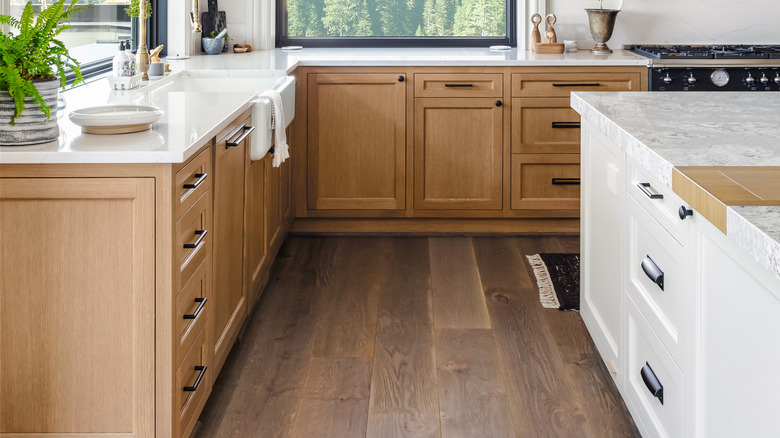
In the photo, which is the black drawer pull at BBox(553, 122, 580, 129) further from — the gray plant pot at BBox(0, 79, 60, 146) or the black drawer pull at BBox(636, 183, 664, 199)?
the gray plant pot at BBox(0, 79, 60, 146)

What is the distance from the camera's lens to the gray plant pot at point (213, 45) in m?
4.52

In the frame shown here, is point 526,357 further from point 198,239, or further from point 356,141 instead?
point 356,141

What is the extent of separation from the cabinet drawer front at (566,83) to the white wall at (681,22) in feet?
2.05

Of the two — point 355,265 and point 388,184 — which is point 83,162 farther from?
point 388,184

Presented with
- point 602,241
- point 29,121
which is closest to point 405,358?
point 602,241

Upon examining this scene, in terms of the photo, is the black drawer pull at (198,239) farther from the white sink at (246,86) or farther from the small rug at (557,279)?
the small rug at (557,279)

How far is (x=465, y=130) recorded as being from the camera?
14.2ft

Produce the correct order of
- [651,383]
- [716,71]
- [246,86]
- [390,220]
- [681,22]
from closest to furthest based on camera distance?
1. [651,383]
2. [246,86]
3. [716,71]
4. [390,220]
5. [681,22]

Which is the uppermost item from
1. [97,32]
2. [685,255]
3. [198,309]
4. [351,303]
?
[97,32]

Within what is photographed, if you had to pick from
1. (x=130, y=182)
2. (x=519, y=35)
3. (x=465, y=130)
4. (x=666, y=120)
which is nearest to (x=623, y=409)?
(x=666, y=120)

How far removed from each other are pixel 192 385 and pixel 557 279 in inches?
76.4

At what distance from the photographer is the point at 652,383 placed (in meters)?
1.98

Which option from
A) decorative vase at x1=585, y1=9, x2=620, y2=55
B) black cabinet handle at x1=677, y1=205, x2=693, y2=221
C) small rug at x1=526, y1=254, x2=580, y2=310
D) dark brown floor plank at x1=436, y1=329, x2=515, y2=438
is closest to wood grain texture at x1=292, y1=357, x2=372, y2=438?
dark brown floor plank at x1=436, y1=329, x2=515, y2=438

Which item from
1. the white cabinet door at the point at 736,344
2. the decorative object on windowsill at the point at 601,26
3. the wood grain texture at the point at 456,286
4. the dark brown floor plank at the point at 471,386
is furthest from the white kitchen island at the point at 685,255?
the decorative object on windowsill at the point at 601,26
